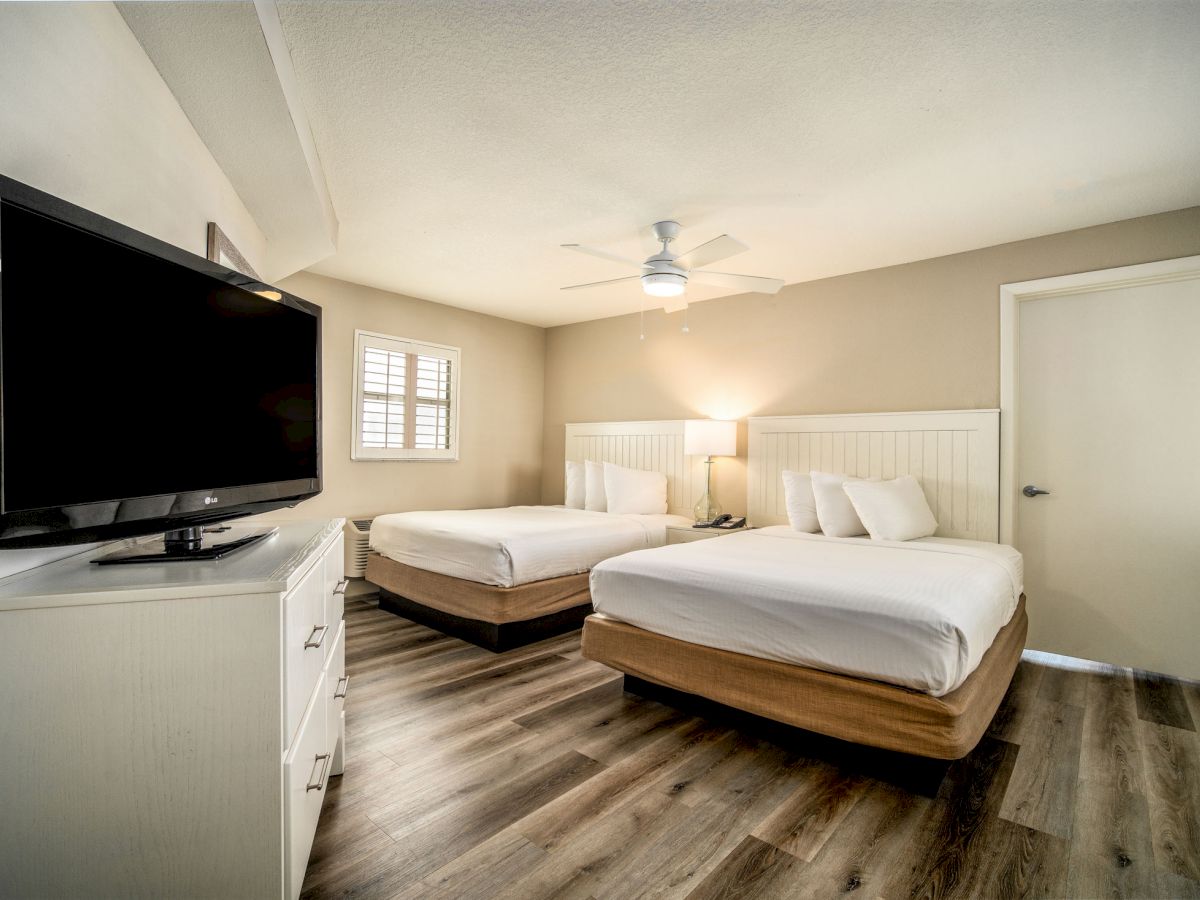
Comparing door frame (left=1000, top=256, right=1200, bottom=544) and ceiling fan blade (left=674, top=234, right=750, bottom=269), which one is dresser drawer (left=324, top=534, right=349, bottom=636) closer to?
ceiling fan blade (left=674, top=234, right=750, bottom=269)

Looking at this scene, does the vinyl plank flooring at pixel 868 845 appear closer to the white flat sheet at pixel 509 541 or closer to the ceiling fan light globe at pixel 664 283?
the white flat sheet at pixel 509 541

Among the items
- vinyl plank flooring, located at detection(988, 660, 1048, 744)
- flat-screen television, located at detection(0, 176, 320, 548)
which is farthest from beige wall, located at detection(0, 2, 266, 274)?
vinyl plank flooring, located at detection(988, 660, 1048, 744)

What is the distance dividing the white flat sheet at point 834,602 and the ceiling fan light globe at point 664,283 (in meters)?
1.46

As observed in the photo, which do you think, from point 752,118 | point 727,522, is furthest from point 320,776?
point 727,522

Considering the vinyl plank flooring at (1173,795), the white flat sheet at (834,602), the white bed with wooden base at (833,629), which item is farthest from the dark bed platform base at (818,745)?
the vinyl plank flooring at (1173,795)

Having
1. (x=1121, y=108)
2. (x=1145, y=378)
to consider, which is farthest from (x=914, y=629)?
(x=1145, y=378)

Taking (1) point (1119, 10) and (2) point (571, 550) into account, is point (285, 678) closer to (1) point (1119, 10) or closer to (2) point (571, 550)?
→ (2) point (571, 550)

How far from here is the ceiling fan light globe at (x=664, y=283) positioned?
10.8ft

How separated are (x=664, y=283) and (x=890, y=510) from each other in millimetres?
1878

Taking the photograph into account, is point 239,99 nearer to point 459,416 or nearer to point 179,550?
point 179,550

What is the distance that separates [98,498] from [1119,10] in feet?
9.69

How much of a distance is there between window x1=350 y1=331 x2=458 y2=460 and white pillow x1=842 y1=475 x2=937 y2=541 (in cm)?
346

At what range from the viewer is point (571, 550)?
3.77m

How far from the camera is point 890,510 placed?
11.2 feet
